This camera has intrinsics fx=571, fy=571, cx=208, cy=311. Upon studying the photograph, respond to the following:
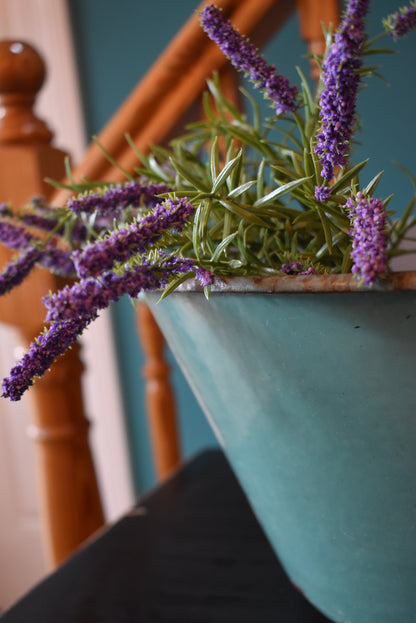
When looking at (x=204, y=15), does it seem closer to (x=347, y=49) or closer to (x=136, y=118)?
(x=347, y=49)

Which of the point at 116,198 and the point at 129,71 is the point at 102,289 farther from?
the point at 129,71

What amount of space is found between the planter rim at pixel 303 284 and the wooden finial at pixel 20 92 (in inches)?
16.3

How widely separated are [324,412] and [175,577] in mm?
249

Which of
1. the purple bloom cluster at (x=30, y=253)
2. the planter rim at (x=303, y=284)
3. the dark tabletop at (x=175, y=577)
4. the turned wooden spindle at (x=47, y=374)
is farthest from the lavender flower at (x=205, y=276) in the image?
the turned wooden spindle at (x=47, y=374)

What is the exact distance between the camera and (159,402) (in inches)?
37.8

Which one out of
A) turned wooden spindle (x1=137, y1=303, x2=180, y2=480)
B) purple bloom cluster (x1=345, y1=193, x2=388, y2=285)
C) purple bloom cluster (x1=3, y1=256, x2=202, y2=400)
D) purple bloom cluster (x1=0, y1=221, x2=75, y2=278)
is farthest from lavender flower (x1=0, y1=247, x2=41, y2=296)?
turned wooden spindle (x1=137, y1=303, x2=180, y2=480)

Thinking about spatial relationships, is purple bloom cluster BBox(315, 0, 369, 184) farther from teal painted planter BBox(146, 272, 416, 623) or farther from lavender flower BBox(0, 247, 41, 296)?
lavender flower BBox(0, 247, 41, 296)

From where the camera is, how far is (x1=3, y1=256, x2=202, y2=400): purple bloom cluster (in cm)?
21

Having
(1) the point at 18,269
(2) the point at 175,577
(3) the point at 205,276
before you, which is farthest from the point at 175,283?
(2) the point at 175,577

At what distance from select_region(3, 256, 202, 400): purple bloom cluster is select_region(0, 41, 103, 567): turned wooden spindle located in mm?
349

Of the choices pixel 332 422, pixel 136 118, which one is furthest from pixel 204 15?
pixel 136 118

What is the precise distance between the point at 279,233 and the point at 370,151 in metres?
0.07

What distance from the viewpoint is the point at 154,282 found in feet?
0.77

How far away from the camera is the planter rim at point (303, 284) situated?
213 mm
